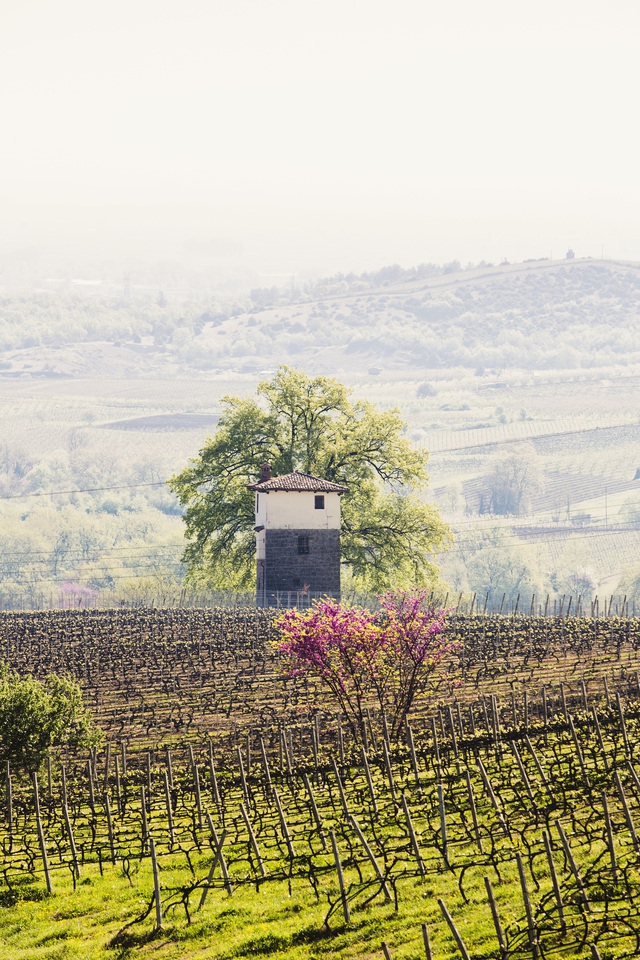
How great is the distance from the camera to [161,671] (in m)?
49.2

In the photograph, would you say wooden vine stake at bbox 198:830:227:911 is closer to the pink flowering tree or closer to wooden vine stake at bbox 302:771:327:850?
wooden vine stake at bbox 302:771:327:850

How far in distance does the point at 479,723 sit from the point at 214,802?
10163 millimetres

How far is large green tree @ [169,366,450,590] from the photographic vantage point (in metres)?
74.5

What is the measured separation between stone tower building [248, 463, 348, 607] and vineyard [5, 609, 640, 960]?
24.6 meters

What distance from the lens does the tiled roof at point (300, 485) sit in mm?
68625

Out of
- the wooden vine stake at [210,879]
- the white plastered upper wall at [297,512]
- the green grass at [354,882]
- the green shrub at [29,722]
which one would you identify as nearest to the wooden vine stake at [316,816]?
the green grass at [354,882]

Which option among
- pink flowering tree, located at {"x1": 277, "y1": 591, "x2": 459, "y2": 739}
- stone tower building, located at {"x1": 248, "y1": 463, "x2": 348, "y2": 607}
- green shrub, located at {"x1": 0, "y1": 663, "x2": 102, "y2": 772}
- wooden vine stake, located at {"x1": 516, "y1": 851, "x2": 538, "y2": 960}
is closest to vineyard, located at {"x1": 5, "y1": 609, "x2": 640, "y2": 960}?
wooden vine stake, located at {"x1": 516, "y1": 851, "x2": 538, "y2": 960}

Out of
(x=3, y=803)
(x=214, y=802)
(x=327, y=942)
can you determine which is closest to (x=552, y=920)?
(x=327, y=942)

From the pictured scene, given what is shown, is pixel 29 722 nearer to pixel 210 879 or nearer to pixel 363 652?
pixel 363 652

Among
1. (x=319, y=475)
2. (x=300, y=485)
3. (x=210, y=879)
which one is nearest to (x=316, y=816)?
(x=210, y=879)

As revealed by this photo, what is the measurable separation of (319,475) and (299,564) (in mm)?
9832

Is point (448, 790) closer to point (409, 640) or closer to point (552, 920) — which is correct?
point (552, 920)

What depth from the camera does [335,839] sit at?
2334 cm

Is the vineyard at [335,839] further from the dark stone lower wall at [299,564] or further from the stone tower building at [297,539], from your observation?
the stone tower building at [297,539]
